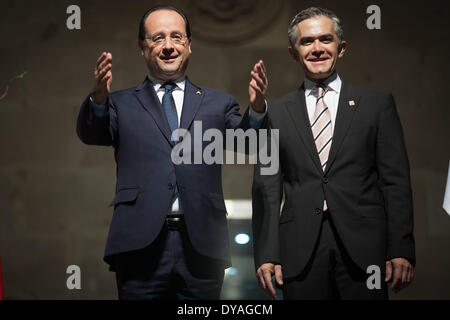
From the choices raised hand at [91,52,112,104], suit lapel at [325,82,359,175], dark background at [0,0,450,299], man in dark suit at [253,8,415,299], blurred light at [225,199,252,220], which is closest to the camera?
raised hand at [91,52,112,104]

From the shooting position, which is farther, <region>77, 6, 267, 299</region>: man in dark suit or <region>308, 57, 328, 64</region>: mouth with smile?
<region>308, 57, 328, 64</region>: mouth with smile

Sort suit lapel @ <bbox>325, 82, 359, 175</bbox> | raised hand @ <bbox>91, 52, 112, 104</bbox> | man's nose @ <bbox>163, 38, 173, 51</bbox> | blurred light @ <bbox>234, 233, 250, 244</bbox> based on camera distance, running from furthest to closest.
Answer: blurred light @ <bbox>234, 233, 250, 244</bbox> < man's nose @ <bbox>163, 38, 173, 51</bbox> < suit lapel @ <bbox>325, 82, 359, 175</bbox> < raised hand @ <bbox>91, 52, 112, 104</bbox>

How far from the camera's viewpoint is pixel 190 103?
3328 mm

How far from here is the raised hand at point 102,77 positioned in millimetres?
3004

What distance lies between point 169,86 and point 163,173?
43 centimetres

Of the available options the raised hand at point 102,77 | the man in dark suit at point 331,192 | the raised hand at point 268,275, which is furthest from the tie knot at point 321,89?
the raised hand at point 102,77

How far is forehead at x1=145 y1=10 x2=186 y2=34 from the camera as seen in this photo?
3.36 meters

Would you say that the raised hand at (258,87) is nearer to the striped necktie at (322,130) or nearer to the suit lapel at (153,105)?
the striped necktie at (322,130)

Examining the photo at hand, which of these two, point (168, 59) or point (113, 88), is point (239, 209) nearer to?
point (113, 88)

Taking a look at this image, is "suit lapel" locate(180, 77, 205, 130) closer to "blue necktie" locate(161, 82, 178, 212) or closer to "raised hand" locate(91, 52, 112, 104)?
"blue necktie" locate(161, 82, 178, 212)

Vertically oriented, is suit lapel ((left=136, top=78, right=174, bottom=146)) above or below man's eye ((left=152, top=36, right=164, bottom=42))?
below

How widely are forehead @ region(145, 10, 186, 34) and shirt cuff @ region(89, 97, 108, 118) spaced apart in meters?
0.48

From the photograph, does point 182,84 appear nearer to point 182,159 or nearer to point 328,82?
point 182,159

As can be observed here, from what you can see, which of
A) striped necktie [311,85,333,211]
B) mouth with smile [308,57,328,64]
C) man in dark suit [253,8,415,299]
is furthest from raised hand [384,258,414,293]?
mouth with smile [308,57,328,64]
